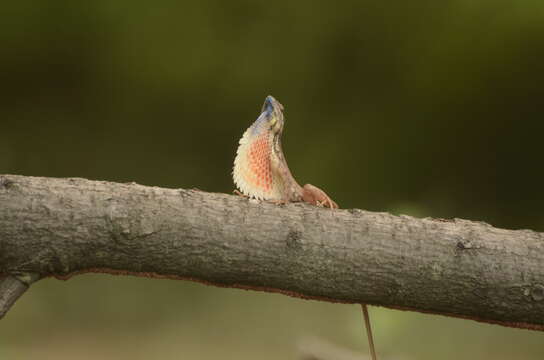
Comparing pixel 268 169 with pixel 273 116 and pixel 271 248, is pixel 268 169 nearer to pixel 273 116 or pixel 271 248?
pixel 273 116

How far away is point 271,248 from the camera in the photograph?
168 centimetres

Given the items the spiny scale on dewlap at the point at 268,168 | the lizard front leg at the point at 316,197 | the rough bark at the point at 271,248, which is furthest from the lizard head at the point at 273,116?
the rough bark at the point at 271,248

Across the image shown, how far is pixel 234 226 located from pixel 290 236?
0.50 ft

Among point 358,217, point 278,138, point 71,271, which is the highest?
point 278,138

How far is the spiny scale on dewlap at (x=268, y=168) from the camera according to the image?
1.95 m

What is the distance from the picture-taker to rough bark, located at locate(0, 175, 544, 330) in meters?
1.63

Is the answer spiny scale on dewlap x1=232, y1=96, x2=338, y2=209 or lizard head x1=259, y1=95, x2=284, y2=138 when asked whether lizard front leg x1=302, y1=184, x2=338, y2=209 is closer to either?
spiny scale on dewlap x1=232, y1=96, x2=338, y2=209

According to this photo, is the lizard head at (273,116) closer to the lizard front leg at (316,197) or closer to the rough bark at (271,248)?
the lizard front leg at (316,197)

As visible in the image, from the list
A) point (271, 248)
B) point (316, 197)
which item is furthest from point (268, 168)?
point (271, 248)

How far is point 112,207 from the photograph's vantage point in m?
1.65

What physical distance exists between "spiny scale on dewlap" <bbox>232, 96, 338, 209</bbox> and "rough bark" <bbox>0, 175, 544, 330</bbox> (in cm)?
19

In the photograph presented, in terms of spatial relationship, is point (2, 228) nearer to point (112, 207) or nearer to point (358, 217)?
point (112, 207)

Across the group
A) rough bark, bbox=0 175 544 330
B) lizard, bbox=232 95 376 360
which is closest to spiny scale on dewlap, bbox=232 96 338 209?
lizard, bbox=232 95 376 360

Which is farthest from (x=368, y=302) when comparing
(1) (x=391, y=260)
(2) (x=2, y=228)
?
(2) (x=2, y=228)
